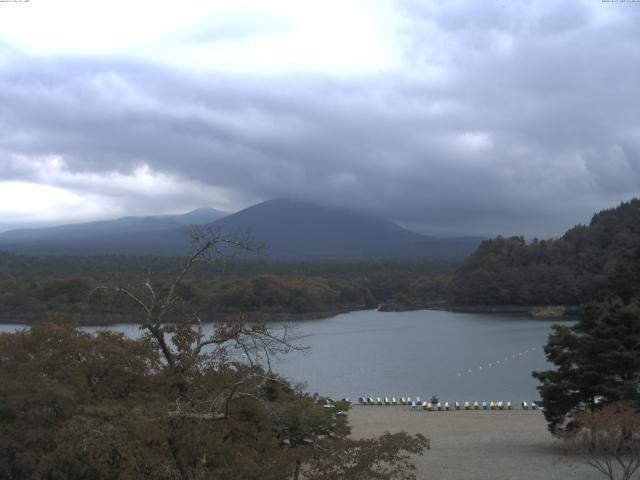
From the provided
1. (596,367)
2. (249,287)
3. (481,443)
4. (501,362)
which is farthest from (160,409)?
(249,287)

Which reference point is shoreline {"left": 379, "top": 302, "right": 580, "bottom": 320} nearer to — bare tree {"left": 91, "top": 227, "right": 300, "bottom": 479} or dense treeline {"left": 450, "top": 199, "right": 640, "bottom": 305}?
dense treeline {"left": 450, "top": 199, "right": 640, "bottom": 305}

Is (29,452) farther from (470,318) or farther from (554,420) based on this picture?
(470,318)

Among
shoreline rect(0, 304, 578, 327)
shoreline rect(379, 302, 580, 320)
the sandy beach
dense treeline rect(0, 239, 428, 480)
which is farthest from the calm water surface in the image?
dense treeline rect(0, 239, 428, 480)

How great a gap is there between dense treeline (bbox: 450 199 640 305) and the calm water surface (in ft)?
33.6

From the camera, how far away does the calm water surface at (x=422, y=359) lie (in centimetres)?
2878

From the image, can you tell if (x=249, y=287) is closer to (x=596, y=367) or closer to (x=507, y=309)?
(x=507, y=309)

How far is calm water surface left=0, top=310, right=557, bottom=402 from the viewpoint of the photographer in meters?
28.8

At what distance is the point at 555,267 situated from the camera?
69688 mm

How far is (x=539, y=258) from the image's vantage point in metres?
75.6

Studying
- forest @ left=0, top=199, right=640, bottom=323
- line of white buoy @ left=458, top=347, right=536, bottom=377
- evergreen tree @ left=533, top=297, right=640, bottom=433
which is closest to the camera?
evergreen tree @ left=533, top=297, right=640, bottom=433

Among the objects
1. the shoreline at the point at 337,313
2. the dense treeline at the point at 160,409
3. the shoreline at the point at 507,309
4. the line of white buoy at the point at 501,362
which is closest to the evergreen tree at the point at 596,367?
the dense treeline at the point at 160,409

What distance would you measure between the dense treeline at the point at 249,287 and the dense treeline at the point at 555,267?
6264mm

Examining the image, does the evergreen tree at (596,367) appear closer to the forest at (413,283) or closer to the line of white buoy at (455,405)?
the line of white buoy at (455,405)

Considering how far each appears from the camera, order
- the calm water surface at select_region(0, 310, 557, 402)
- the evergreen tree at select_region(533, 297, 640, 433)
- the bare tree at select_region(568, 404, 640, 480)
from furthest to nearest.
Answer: the calm water surface at select_region(0, 310, 557, 402) → the evergreen tree at select_region(533, 297, 640, 433) → the bare tree at select_region(568, 404, 640, 480)
